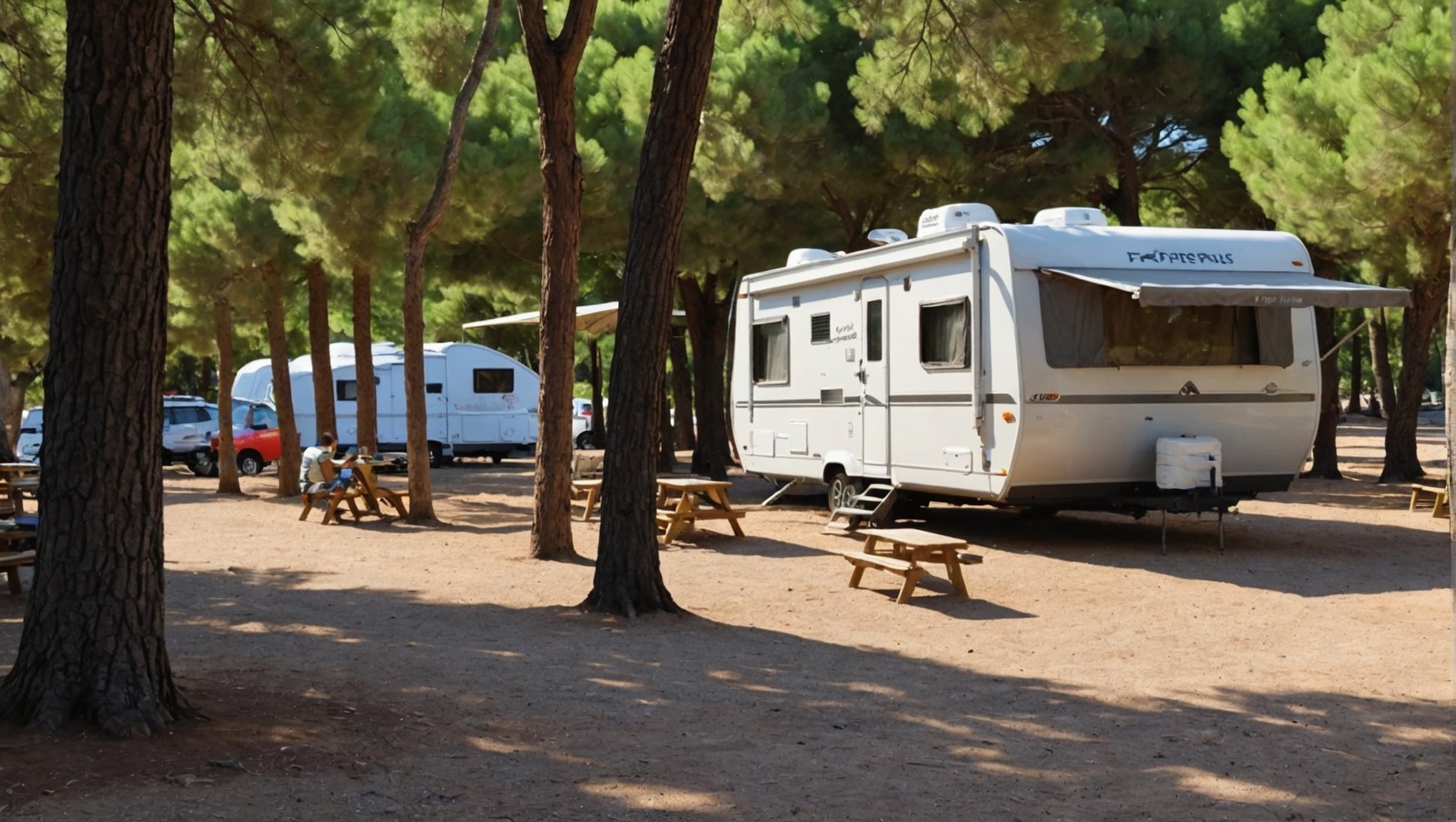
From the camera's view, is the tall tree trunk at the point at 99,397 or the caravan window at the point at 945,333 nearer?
the tall tree trunk at the point at 99,397

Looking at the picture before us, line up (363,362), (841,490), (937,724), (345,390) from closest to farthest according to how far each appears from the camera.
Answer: (937,724), (841,490), (363,362), (345,390)

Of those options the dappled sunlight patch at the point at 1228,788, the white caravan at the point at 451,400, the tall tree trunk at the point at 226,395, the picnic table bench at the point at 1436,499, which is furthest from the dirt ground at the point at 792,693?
the white caravan at the point at 451,400

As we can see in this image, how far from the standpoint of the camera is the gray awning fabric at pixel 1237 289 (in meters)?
9.80

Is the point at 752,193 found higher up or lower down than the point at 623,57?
lower down

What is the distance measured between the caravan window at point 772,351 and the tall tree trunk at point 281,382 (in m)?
6.16

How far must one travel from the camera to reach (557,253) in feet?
33.5

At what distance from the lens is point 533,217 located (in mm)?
18125

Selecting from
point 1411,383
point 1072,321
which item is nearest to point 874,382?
point 1072,321

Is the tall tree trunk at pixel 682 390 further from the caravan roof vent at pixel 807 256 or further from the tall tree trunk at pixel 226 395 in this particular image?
the caravan roof vent at pixel 807 256

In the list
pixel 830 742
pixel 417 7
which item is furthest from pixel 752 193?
pixel 830 742

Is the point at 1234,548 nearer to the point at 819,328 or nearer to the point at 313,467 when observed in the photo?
the point at 819,328

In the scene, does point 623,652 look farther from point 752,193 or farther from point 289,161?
point 752,193

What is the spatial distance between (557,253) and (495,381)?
15.7 m

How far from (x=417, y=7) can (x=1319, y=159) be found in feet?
28.5
